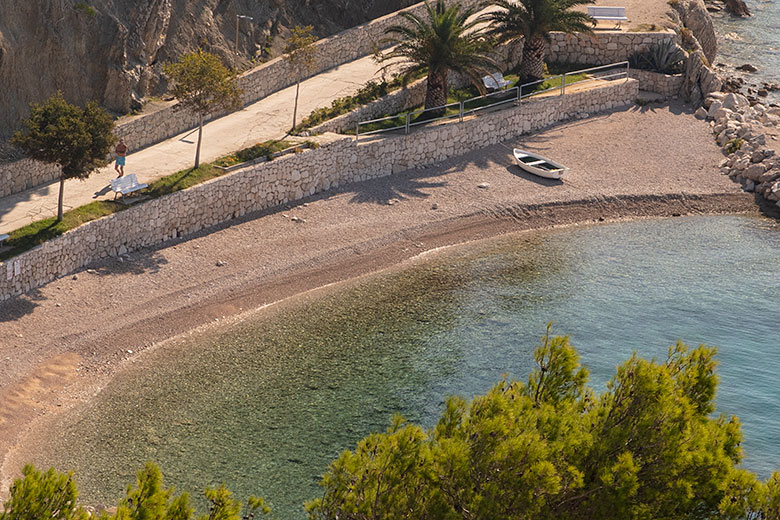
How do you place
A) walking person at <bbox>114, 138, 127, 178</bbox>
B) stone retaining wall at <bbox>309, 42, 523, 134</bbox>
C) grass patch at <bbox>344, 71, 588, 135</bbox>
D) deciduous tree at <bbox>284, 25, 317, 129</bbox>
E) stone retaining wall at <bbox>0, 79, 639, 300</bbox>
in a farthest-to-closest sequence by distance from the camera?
grass patch at <bbox>344, 71, 588, 135</bbox>
stone retaining wall at <bbox>309, 42, 523, 134</bbox>
deciduous tree at <bbox>284, 25, 317, 129</bbox>
walking person at <bbox>114, 138, 127, 178</bbox>
stone retaining wall at <bbox>0, 79, 639, 300</bbox>

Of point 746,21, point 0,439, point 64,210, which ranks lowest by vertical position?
point 0,439

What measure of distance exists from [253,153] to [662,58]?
75.8ft

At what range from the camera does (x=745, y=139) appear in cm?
4728

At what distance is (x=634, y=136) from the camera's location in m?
47.9

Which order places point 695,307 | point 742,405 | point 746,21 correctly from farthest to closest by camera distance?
1. point 746,21
2. point 695,307
3. point 742,405

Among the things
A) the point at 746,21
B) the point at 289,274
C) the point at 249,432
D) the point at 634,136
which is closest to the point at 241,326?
the point at 289,274

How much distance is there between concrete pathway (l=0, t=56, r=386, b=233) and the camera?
34156 mm

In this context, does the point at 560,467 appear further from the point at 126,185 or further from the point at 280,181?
the point at 280,181

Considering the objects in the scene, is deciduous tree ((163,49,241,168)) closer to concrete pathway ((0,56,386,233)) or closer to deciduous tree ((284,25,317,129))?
concrete pathway ((0,56,386,233))

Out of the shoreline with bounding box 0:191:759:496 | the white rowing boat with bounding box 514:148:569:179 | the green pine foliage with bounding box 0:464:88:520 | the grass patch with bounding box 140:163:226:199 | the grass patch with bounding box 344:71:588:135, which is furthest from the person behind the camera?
the grass patch with bounding box 344:71:588:135

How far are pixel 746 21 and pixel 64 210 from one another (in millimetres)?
51388

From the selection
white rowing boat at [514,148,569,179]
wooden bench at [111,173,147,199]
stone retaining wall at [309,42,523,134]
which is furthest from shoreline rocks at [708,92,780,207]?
wooden bench at [111,173,147,199]

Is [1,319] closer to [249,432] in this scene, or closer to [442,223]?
[249,432]

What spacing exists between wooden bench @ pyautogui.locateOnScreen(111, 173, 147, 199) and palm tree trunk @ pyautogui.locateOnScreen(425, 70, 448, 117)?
14.1 m
